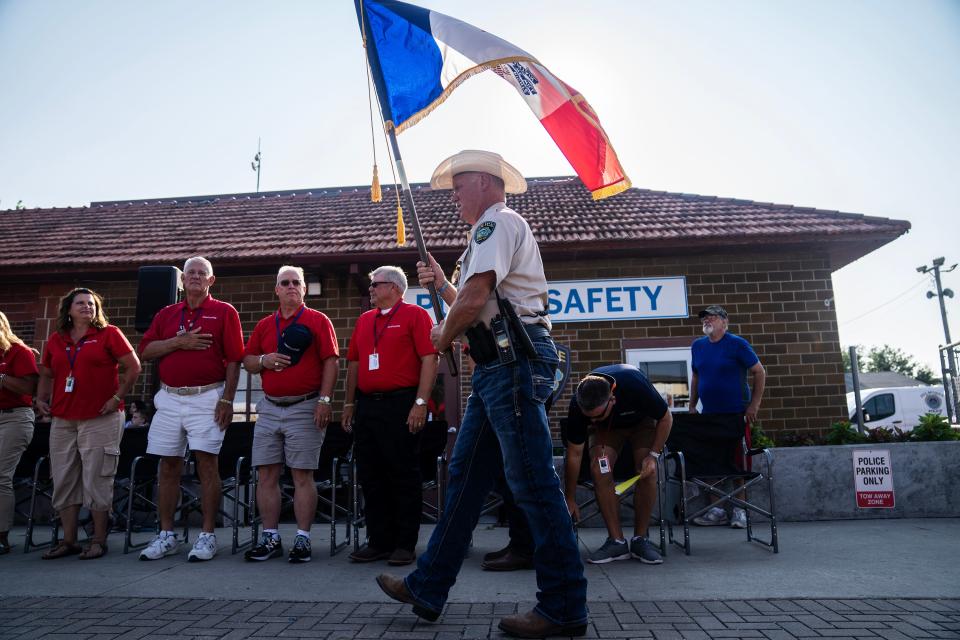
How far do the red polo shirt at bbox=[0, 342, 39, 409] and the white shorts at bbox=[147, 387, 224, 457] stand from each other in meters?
1.51

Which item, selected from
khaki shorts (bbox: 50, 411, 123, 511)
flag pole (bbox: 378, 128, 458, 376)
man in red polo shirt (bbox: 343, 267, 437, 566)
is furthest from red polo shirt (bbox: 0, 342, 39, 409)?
flag pole (bbox: 378, 128, 458, 376)

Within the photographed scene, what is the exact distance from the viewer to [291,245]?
33.3 feet

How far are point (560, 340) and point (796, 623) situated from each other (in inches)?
257

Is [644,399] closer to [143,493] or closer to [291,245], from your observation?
[143,493]

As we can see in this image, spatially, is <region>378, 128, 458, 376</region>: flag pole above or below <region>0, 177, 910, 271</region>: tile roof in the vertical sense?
below

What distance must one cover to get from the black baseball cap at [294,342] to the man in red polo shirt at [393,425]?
1.37ft

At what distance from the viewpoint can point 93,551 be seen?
4.84 metres

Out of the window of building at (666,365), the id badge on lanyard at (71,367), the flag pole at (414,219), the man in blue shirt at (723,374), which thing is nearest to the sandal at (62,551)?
the id badge on lanyard at (71,367)

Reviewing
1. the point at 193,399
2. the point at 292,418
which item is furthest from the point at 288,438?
the point at 193,399

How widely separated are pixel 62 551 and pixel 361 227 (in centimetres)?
704

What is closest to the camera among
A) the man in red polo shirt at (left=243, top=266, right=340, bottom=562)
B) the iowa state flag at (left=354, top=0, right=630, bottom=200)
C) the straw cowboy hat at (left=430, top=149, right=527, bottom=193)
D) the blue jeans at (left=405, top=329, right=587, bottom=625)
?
the blue jeans at (left=405, top=329, right=587, bottom=625)

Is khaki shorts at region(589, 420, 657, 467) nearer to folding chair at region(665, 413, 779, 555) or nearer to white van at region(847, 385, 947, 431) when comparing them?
folding chair at region(665, 413, 779, 555)

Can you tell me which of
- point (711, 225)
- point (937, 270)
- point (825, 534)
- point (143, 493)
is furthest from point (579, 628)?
point (937, 270)

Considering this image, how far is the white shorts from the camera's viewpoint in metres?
4.72
